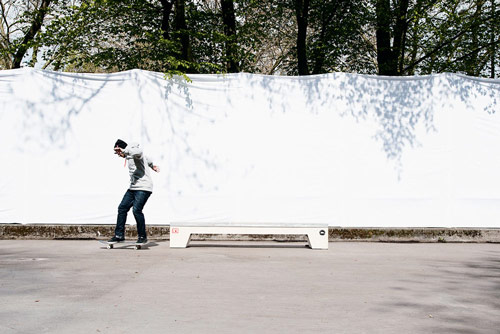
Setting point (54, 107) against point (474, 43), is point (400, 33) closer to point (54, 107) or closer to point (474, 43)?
point (474, 43)

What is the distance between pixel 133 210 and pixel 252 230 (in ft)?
6.49

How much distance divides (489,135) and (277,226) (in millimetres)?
4709

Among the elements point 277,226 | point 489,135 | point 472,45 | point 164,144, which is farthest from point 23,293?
point 472,45

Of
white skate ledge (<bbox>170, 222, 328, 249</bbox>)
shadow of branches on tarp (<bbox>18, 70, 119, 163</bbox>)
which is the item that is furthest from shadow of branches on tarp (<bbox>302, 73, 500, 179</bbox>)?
shadow of branches on tarp (<bbox>18, 70, 119, 163</bbox>)

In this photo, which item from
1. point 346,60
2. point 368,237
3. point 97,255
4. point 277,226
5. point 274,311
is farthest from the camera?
point 346,60

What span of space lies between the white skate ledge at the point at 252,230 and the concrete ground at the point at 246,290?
1.13ft

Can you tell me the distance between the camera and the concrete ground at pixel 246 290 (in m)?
4.77

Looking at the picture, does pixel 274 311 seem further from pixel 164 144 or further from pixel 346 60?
pixel 346 60

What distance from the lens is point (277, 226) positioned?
9.85 meters

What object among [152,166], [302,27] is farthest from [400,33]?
[152,166]

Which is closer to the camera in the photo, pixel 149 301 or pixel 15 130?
pixel 149 301

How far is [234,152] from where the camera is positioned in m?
11.2

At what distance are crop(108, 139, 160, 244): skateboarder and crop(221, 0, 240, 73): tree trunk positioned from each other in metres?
6.57

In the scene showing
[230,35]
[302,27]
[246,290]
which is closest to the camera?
[246,290]
